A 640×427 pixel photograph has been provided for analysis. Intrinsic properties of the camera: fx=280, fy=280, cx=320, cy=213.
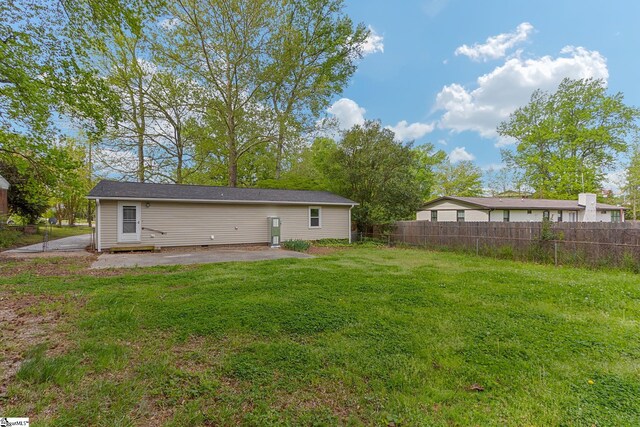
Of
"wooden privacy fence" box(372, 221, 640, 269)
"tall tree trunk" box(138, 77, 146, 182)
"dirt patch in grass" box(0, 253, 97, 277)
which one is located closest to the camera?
"dirt patch in grass" box(0, 253, 97, 277)

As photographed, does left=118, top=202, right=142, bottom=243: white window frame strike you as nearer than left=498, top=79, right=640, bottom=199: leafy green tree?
Yes

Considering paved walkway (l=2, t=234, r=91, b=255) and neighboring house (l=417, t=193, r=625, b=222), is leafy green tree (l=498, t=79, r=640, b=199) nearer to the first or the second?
neighboring house (l=417, t=193, r=625, b=222)

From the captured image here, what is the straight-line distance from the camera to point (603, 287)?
5.64 m

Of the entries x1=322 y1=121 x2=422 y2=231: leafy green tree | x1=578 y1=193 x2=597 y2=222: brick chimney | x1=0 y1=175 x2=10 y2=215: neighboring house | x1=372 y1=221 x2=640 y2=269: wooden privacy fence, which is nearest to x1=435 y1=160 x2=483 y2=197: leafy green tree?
x1=578 y1=193 x2=597 y2=222: brick chimney

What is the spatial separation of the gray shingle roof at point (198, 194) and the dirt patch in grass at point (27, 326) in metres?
6.47

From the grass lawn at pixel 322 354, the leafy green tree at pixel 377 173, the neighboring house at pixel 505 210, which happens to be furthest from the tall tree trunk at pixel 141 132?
the neighboring house at pixel 505 210

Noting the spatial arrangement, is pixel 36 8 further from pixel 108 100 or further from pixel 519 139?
pixel 519 139

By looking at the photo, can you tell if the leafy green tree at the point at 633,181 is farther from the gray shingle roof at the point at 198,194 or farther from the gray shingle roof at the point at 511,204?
the gray shingle roof at the point at 198,194

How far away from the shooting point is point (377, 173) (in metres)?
15.8

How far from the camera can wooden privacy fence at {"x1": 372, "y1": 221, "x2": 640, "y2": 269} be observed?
25.3 feet

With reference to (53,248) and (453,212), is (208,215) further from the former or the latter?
(453,212)

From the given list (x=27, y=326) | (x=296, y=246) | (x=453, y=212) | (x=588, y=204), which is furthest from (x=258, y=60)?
(x=588, y=204)

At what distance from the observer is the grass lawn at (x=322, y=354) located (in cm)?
215

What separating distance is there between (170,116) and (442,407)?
21.2 metres
